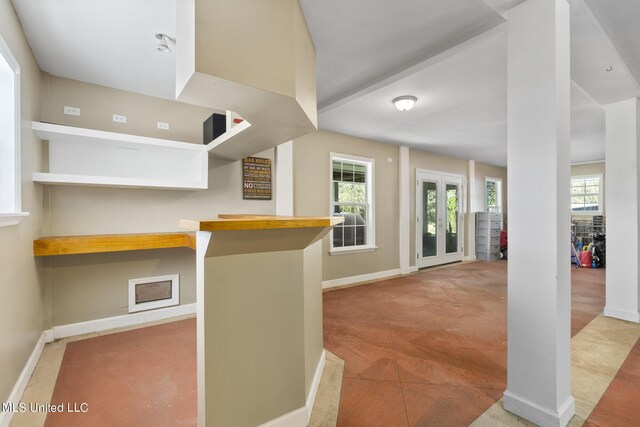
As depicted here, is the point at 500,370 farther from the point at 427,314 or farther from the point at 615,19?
the point at 615,19

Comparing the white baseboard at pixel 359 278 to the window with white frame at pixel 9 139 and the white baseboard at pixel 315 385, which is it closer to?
the white baseboard at pixel 315 385

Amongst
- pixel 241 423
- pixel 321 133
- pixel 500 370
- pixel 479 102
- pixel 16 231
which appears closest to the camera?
pixel 241 423

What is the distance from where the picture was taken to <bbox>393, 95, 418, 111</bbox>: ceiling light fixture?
3.33 metres

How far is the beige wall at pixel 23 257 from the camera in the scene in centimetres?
168

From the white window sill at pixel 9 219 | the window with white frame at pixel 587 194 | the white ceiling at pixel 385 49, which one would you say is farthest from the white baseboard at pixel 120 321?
the window with white frame at pixel 587 194

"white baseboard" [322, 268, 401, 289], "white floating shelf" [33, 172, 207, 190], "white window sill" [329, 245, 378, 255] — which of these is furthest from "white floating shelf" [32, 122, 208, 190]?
"white baseboard" [322, 268, 401, 289]

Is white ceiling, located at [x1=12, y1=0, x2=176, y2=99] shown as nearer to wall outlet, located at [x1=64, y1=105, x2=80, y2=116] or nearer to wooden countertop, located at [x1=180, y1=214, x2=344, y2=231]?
wall outlet, located at [x1=64, y1=105, x2=80, y2=116]

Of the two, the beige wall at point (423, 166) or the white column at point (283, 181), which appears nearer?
the white column at point (283, 181)

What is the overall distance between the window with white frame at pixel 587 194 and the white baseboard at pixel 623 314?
5.78 meters

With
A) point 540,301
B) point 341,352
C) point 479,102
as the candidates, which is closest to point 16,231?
point 341,352

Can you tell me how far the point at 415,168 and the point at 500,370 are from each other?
4405mm

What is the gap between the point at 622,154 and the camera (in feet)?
10.6

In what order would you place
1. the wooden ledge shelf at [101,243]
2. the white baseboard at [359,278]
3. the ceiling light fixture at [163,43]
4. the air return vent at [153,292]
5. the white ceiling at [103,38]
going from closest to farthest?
the white ceiling at [103,38]
the ceiling light fixture at [163,43]
the wooden ledge shelf at [101,243]
the air return vent at [153,292]
the white baseboard at [359,278]

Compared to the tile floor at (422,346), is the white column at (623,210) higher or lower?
higher
